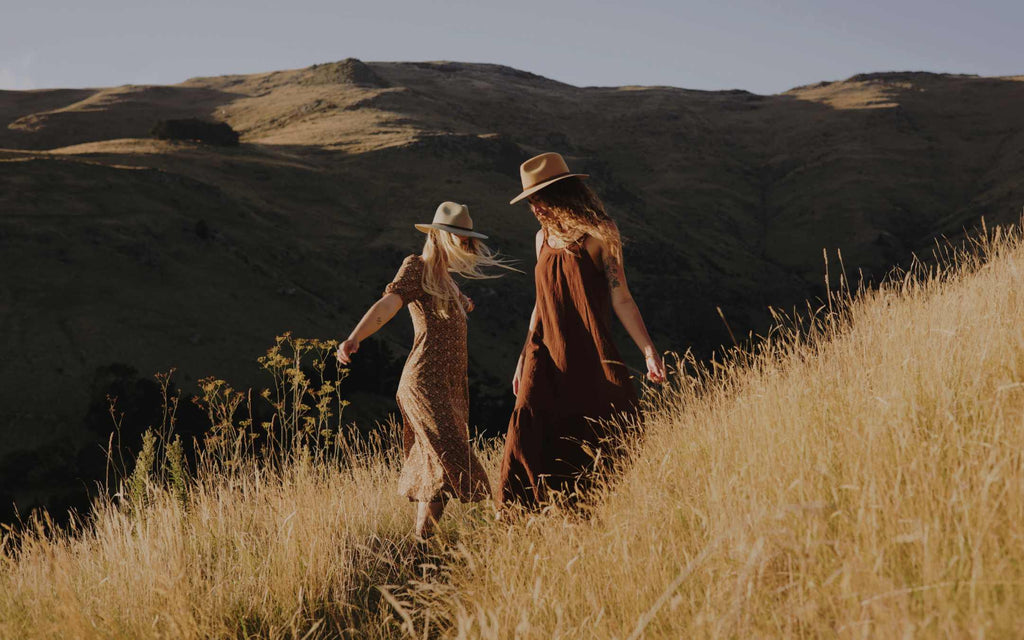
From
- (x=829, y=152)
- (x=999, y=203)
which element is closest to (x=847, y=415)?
(x=999, y=203)

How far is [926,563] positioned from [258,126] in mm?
98162

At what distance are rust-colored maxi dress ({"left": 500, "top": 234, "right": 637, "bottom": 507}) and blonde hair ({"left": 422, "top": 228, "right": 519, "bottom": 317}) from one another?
69 cm

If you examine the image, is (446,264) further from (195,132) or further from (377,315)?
(195,132)

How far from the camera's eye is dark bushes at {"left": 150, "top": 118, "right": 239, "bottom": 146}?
236 feet

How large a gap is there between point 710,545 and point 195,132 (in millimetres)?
78343

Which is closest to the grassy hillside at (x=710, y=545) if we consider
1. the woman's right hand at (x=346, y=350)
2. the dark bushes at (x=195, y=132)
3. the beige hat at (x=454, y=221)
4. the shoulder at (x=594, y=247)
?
the woman's right hand at (x=346, y=350)

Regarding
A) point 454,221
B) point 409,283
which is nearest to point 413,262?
point 409,283

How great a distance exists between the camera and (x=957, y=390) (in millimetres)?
3051

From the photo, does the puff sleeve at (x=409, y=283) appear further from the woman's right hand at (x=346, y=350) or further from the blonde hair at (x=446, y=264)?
the woman's right hand at (x=346, y=350)

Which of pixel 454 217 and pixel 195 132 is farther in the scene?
pixel 195 132

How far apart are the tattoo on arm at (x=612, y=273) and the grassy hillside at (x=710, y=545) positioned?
32.1 inches

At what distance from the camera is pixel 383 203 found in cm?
6338

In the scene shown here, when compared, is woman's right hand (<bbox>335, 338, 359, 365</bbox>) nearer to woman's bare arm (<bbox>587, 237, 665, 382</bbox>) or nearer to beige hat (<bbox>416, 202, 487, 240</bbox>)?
beige hat (<bbox>416, 202, 487, 240</bbox>)

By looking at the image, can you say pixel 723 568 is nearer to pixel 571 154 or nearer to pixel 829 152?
pixel 571 154
